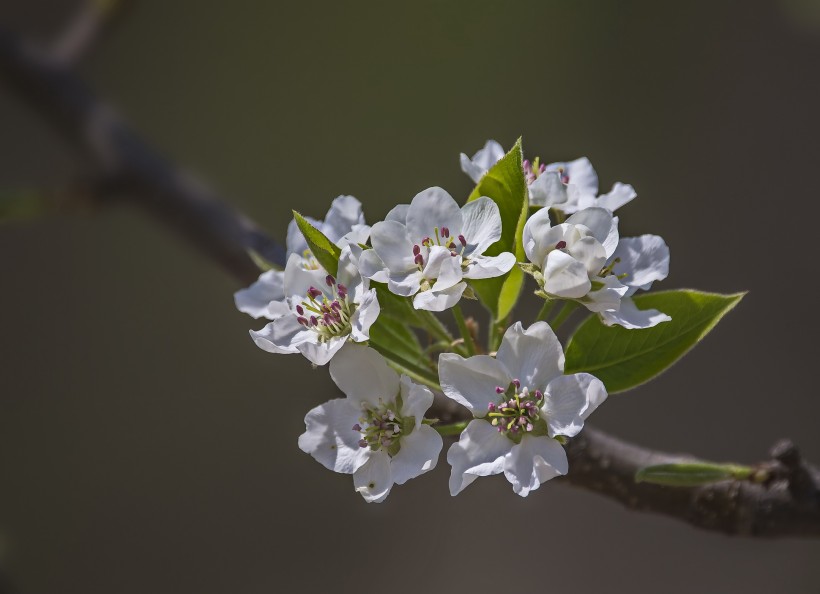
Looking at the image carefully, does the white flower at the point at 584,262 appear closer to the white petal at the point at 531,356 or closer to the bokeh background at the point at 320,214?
the white petal at the point at 531,356

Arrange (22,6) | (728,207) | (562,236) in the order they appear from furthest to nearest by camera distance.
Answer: (728,207) → (22,6) → (562,236)

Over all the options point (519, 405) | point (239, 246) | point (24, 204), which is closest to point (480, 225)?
point (519, 405)

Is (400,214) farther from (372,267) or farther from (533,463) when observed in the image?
(533,463)

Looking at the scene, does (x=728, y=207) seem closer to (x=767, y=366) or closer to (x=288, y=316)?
(x=767, y=366)

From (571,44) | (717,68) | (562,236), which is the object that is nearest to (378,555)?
(571,44)

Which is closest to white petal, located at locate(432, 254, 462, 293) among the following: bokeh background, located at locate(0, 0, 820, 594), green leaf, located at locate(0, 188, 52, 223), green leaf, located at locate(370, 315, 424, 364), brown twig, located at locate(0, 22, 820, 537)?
green leaf, located at locate(370, 315, 424, 364)

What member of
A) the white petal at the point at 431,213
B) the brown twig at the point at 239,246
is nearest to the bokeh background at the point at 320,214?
the brown twig at the point at 239,246
